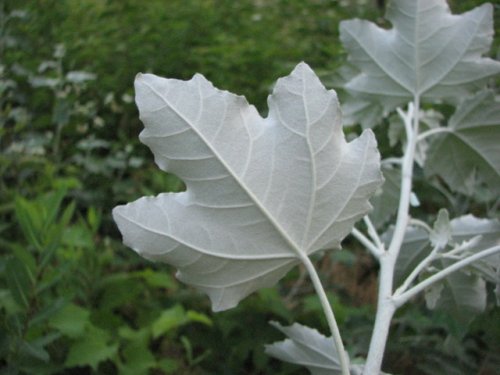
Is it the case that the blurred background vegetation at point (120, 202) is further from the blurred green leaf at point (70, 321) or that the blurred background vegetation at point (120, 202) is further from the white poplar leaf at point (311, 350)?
the white poplar leaf at point (311, 350)

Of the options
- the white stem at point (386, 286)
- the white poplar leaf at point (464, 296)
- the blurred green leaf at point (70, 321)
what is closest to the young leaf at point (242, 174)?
the white stem at point (386, 286)

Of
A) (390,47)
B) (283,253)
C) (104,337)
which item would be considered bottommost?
(104,337)

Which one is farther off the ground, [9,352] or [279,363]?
[9,352]

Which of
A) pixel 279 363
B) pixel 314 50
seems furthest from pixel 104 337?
pixel 314 50

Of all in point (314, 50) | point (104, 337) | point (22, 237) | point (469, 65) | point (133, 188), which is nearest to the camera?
point (469, 65)

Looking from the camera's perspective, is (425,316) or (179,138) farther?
(425,316)

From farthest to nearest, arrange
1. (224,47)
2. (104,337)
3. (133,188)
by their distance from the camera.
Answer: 1. (224,47)
2. (133,188)
3. (104,337)

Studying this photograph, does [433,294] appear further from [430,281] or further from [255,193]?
[255,193]

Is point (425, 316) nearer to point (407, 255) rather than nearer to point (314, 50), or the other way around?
point (407, 255)
